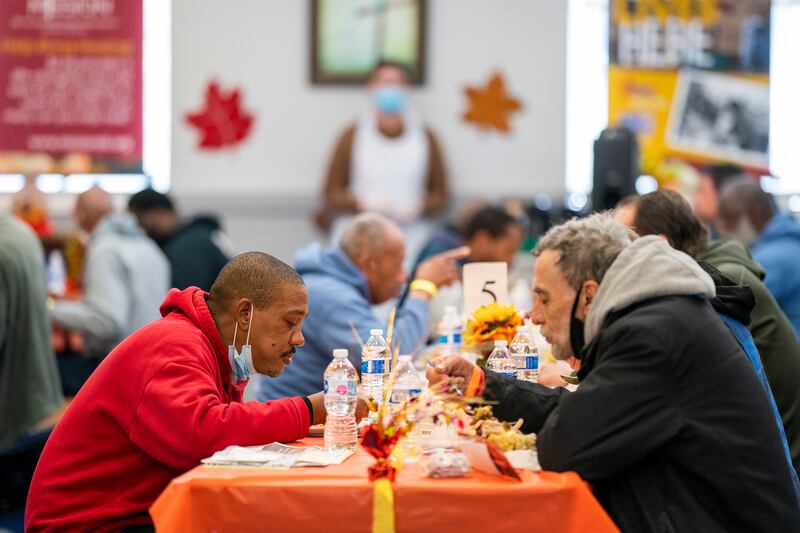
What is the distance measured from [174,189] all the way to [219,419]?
6556 mm

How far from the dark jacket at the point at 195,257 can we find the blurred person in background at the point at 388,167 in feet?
5.67

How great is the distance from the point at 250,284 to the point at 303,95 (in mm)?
6248

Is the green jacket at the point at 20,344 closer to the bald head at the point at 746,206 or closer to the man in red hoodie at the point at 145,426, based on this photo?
the man in red hoodie at the point at 145,426

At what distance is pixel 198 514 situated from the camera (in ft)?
6.97

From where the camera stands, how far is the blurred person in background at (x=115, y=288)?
19.3 feet

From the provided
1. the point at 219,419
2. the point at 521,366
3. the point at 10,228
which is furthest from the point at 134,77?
the point at 219,419

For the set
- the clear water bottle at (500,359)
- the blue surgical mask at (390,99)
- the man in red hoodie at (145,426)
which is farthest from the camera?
the blue surgical mask at (390,99)

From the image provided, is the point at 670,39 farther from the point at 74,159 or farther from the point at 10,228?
the point at 10,228

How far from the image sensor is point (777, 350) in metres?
3.31

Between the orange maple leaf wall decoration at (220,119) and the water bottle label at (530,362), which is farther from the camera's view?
the orange maple leaf wall decoration at (220,119)

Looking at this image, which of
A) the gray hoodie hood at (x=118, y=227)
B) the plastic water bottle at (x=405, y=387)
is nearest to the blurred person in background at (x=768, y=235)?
the plastic water bottle at (x=405, y=387)

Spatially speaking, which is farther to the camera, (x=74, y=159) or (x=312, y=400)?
(x=74, y=159)

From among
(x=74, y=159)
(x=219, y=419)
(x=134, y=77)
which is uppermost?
(x=134, y=77)

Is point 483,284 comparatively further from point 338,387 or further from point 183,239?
point 183,239
